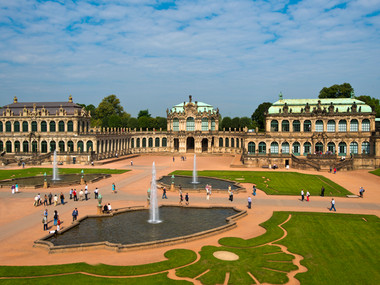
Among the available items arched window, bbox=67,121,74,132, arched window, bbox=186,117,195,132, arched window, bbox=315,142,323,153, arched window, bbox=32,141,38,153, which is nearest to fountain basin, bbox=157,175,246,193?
arched window, bbox=315,142,323,153

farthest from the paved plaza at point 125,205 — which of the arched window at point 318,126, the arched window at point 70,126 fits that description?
the arched window at point 70,126

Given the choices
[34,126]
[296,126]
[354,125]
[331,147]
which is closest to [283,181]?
[331,147]

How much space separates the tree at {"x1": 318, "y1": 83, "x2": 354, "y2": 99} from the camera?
4572 inches

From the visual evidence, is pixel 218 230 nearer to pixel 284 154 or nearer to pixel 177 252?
pixel 177 252

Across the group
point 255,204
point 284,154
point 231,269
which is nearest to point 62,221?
point 231,269

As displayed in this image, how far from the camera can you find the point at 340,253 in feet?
86.9

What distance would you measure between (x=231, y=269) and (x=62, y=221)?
2004 centimetres

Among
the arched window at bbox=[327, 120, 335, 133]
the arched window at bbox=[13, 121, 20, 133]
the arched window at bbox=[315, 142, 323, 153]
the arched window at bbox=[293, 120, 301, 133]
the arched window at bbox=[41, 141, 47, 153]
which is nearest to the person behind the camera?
the arched window at bbox=[315, 142, 323, 153]

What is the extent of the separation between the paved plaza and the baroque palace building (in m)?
19.1

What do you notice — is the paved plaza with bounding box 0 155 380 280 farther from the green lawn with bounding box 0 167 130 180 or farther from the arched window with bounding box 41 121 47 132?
the arched window with bounding box 41 121 47 132

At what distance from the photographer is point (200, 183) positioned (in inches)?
2293

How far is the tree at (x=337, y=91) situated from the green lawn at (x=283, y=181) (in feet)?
200

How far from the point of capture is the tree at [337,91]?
11612cm

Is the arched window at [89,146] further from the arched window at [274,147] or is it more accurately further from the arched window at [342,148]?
the arched window at [342,148]
